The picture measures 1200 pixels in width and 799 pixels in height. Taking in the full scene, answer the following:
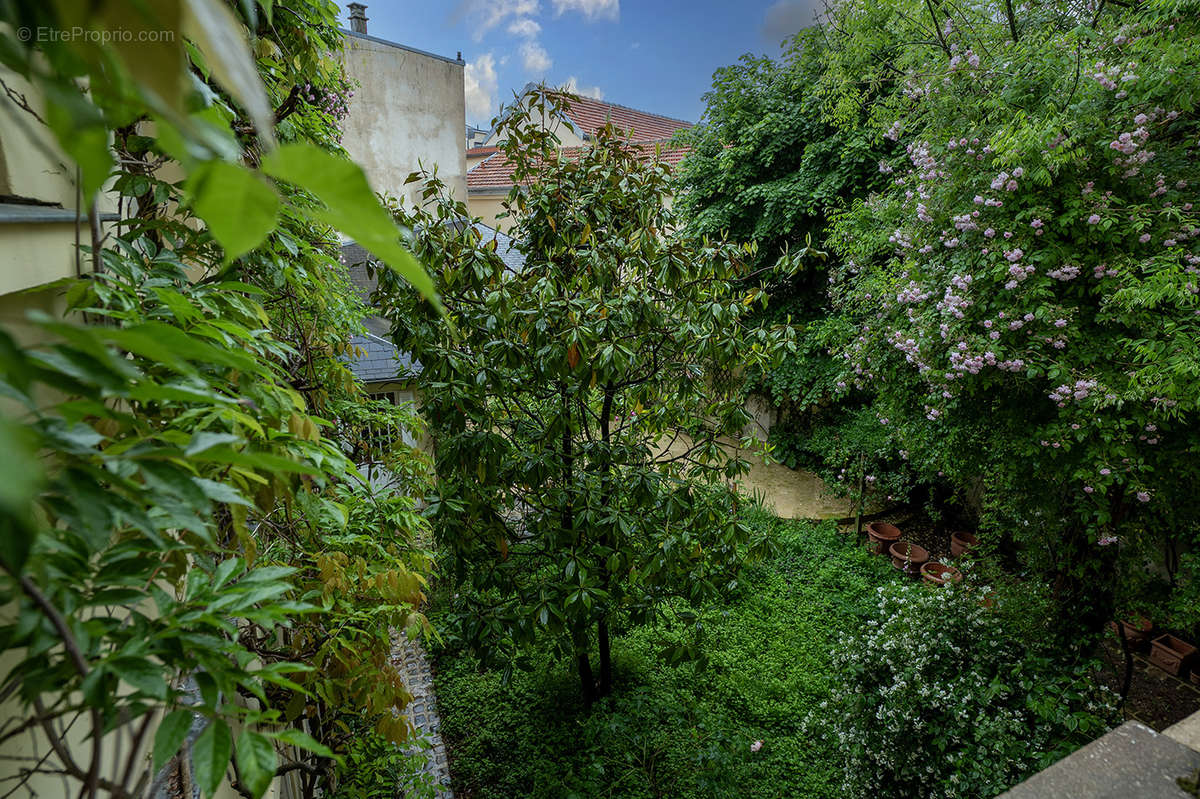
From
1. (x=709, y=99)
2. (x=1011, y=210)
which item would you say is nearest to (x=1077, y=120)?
(x=1011, y=210)

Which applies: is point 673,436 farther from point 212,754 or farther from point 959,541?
point 959,541

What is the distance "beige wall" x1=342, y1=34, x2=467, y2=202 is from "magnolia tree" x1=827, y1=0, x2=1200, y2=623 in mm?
7513

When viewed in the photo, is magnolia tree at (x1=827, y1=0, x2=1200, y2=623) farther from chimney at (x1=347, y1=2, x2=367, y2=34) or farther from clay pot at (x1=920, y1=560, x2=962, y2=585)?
chimney at (x1=347, y1=2, x2=367, y2=34)

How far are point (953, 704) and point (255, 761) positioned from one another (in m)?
3.97

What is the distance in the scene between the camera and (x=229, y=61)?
0.80 feet

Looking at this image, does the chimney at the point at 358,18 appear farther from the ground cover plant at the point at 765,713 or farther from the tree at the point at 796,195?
the ground cover plant at the point at 765,713

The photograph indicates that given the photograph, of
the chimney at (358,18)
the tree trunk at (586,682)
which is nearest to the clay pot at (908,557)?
the tree trunk at (586,682)

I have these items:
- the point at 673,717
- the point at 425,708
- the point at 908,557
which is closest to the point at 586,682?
the point at 673,717

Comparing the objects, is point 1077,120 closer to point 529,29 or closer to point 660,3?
point 660,3

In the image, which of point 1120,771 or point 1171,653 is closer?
point 1120,771

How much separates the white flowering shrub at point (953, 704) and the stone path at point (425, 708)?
8.59ft

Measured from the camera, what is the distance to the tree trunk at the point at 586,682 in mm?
4145

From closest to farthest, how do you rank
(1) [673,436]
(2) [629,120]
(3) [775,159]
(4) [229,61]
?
(4) [229,61] → (1) [673,436] → (3) [775,159] → (2) [629,120]

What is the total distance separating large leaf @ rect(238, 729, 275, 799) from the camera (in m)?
Answer: 0.62
